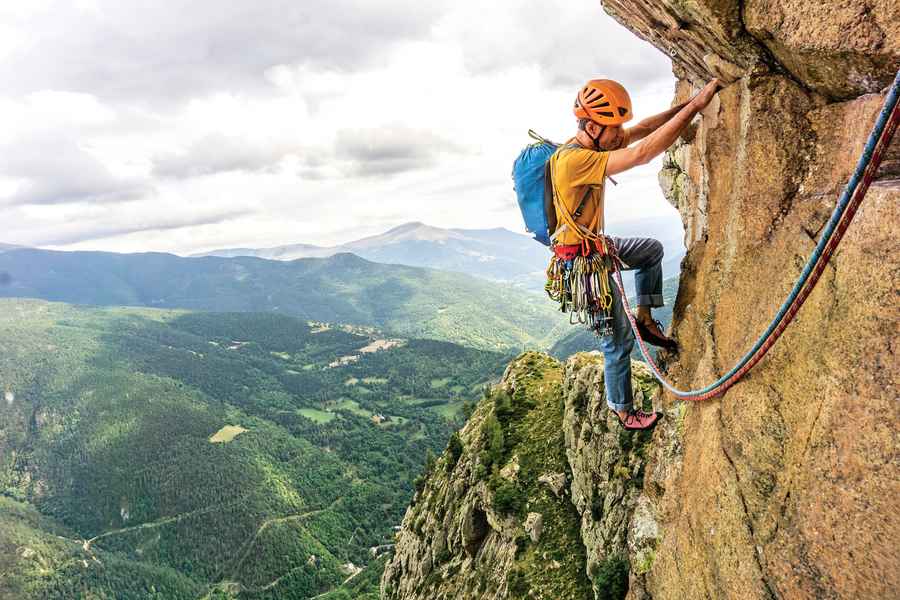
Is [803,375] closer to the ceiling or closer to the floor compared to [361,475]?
closer to the ceiling

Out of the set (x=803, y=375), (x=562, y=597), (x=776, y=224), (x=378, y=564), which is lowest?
(x=378, y=564)

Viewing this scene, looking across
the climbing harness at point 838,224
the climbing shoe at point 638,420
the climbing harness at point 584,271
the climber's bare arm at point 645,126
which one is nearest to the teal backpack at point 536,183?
the climbing harness at point 584,271

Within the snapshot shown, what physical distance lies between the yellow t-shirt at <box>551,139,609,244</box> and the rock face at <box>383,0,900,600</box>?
143 cm

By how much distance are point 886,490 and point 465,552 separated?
809 inches

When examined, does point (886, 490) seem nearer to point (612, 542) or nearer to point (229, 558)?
point (612, 542)

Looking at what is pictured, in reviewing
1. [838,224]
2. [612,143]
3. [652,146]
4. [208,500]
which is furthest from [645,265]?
[208,500]

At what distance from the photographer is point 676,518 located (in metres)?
6.48

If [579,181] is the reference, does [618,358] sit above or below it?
below

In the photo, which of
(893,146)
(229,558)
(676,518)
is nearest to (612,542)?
(676,518)

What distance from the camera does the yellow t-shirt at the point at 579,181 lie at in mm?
5238

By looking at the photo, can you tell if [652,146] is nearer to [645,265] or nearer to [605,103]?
[605,103]

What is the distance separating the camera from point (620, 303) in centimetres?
690

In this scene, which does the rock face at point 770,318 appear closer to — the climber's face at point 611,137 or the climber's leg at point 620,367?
the climber's leg at point 620,367

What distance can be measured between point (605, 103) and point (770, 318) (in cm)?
294
